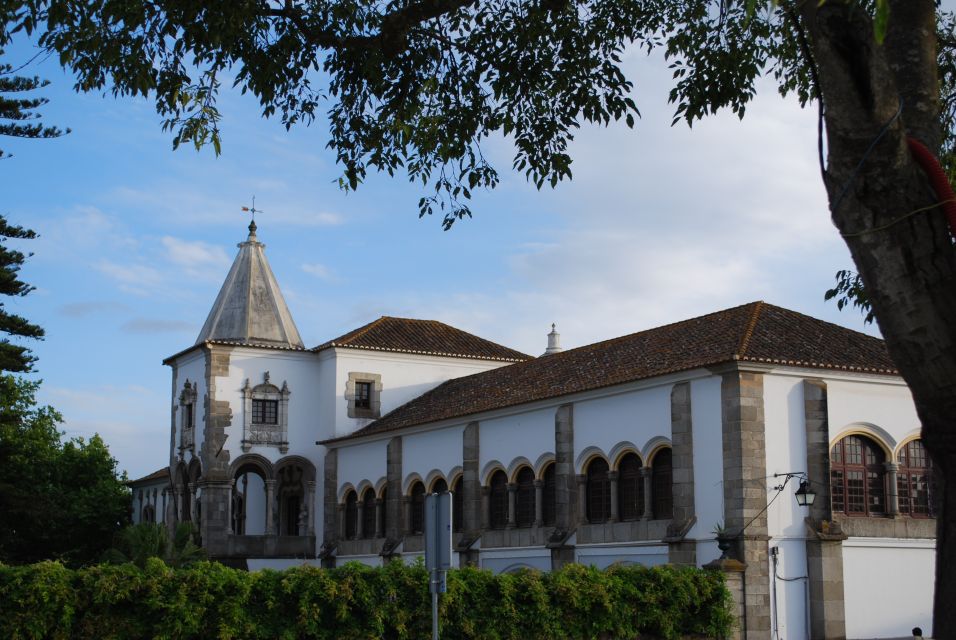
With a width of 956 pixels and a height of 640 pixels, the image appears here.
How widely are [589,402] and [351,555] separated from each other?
44.0 ft

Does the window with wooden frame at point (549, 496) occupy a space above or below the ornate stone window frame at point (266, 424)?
below

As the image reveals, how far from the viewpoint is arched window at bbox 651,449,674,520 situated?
27500mm

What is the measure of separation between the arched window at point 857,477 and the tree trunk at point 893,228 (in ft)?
71.4

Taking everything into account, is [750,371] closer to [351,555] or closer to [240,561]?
[351,555]

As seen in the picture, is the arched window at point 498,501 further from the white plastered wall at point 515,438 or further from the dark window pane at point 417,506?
the dark window pane at point 417,506

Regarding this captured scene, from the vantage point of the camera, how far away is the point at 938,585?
18.4 feet

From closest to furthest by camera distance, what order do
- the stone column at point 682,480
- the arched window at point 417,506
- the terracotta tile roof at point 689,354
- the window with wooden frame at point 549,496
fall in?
the stone column at point 682,480
the terracotta tile roof at point 689,354
the window with wooden frame at point 549,496
the arched window at point 417,506

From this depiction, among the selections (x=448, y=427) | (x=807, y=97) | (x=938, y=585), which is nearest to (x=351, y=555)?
(x=448, y=427)

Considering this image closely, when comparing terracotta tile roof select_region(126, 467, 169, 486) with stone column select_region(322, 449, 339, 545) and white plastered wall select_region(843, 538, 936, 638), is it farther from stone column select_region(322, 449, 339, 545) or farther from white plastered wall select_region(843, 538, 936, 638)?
white plastered wall select_region(843, 538, 936, 638)

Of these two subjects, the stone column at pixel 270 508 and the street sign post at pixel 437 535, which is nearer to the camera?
the street sign post at pixel 437 535

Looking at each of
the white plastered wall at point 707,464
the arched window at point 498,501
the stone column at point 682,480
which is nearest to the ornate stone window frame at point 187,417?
the arched window at point 498,501

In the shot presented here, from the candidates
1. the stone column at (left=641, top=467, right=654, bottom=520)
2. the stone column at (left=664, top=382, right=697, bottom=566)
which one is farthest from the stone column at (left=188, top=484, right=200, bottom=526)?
the stone column at (left=664, top=382, right=697, bottom=566)

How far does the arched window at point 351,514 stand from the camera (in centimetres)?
4091

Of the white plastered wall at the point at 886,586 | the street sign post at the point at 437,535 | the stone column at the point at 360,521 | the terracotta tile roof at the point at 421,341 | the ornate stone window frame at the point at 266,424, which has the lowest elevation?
the white plastered wall at the point at 886,586
